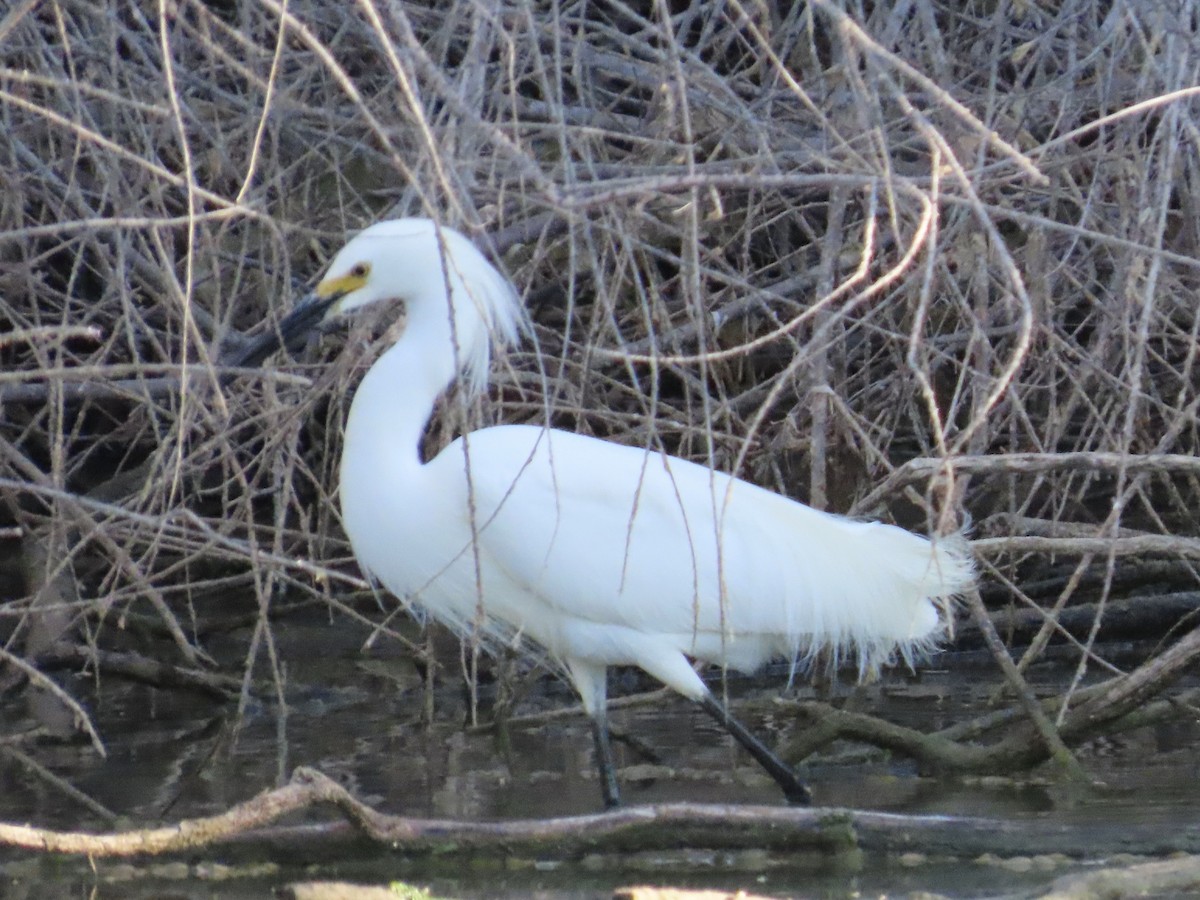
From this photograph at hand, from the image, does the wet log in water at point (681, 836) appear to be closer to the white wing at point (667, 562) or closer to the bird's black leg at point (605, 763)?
the bird's black leg at point (605, 763)

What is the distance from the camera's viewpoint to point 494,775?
5.08m

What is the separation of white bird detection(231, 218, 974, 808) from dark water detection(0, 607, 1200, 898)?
1.16ft

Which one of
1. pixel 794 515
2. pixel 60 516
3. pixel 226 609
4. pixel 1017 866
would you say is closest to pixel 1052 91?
pixel 794 515

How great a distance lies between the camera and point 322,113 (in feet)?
14.5

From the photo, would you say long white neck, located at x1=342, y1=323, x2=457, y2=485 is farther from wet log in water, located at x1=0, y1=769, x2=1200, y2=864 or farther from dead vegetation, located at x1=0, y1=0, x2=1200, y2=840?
wet log in water, located at x1=0, y1=769, x2=1200, y2=864

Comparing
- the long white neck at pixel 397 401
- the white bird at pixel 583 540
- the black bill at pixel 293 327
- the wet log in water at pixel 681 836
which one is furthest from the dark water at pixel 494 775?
the black bill at pixel 293 327

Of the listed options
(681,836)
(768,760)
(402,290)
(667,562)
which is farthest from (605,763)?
(402,290)

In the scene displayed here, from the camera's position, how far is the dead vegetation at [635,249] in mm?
3027

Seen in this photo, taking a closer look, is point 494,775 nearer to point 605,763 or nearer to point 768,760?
→ point 605,763

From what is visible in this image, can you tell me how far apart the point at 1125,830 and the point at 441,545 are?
183 cm

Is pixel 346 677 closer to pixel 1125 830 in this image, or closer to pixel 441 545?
pixel 441 545

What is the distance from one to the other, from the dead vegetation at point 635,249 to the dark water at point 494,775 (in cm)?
25

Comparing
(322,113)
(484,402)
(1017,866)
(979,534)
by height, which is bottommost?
(1017,866)

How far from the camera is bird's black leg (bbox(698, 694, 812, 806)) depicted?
4.50m
